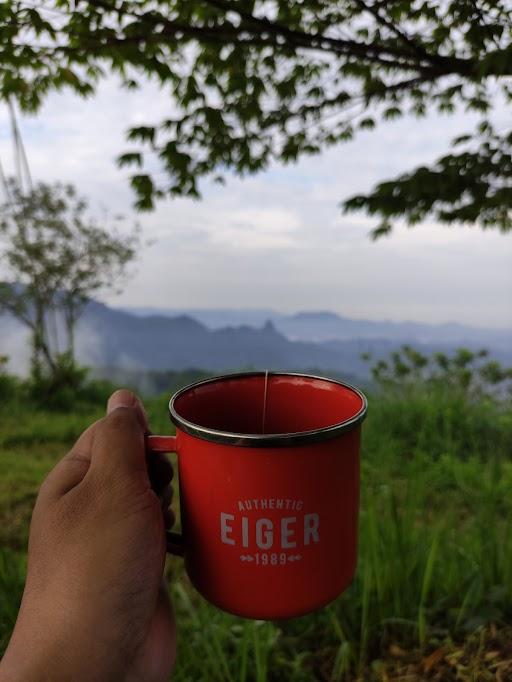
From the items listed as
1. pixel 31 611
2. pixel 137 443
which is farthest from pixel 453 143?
pixel 31 611

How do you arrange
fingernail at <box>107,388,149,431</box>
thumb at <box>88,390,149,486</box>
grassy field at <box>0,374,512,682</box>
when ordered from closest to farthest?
thumb at <box>88,390,149,486</box> → fingernail at <box>107,388,149,431</box> → grassy field at <box>0,374,512,682</box>

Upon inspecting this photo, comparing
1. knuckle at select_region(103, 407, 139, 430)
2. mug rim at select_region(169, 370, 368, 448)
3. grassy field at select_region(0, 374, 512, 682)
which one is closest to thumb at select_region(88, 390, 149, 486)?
knuckle at select_region(103, 407, 139, 430)

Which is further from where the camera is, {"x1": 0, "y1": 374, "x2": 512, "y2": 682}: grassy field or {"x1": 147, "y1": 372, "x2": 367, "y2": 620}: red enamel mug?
{"x1": 0, "y1": 374, "x2": 512, "y2": 682}: grassy field

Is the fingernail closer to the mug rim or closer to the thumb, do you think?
the thumb

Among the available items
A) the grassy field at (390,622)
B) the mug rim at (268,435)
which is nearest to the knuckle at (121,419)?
the mug rim at (268,435)

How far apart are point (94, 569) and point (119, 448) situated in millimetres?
232

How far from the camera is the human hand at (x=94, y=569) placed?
1027 mm

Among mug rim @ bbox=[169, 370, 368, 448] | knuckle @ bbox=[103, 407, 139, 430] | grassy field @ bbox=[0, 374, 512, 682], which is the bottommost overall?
grassy field @ bbox=[0, 374, 512, 682]

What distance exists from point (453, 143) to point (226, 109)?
1.56 meters

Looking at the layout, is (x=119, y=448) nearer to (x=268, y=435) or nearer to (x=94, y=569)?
(x=94, y=569)

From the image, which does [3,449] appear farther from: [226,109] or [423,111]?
[423,111]

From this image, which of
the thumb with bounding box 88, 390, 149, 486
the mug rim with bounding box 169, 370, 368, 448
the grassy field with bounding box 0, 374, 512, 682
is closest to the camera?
the mug rim with bounding box 169, 370, 368, 448

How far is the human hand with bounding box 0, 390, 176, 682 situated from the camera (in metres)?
1.03

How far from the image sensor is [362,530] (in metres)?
2.25
